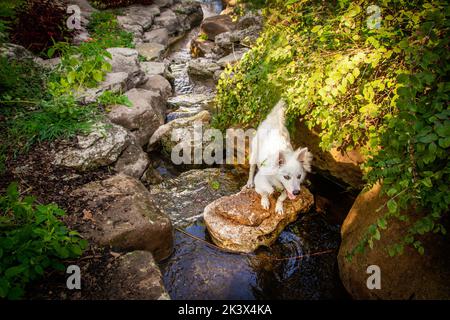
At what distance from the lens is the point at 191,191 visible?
17.1 ft

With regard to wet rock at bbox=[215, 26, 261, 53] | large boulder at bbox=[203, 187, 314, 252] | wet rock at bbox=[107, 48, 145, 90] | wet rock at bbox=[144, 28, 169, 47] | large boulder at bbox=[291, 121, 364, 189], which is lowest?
large boulder at bbox=[203, 187, 314, 252]

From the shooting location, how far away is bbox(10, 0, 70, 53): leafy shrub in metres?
7.01

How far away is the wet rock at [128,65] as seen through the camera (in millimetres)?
7273

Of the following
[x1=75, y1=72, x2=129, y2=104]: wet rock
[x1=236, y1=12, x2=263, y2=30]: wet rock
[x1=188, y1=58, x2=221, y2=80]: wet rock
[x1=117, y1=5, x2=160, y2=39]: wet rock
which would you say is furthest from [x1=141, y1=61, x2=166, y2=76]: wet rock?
[x1=236, y1=12, x2=263, y2=30]: wet rock

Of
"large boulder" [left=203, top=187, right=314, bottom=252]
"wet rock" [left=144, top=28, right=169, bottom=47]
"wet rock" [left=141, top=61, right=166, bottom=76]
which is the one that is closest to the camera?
"large boulder" [left=203, top=187, right=314, bottom=252]

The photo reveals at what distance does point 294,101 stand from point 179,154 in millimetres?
2978

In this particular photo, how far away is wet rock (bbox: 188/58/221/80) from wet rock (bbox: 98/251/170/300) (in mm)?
8356

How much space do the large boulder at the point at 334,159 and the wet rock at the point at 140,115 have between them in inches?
127

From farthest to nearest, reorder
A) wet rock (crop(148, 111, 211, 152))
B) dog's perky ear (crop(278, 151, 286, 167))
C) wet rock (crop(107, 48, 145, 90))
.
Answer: wet rock (crop(107, 48, 145, 90)), wet rock (crop(148, 111, 211, 152)), dog's perky ear (crop(278, 151, 286, 167))

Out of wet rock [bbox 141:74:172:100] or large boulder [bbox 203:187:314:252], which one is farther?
wet rock [bbox 141:74:172:100]

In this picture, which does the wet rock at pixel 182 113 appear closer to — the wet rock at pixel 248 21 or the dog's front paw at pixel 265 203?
the dog's front paw at pixel 265 203

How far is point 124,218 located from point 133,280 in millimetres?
953

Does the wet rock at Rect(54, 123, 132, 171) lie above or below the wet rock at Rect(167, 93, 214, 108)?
above

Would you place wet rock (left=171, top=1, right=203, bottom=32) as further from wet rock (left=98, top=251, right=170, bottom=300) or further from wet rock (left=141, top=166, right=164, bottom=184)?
wet rock (left=98, top=251, right=170, bottom=300)
